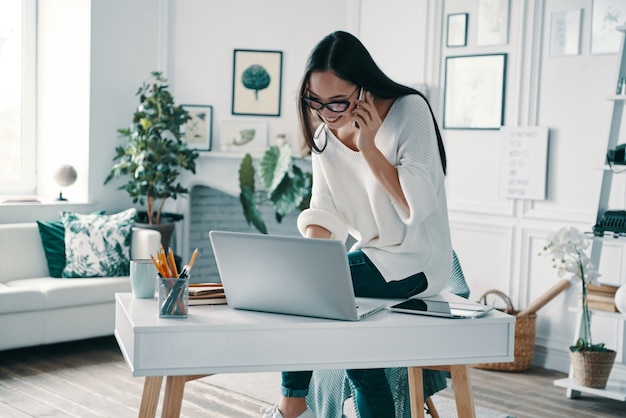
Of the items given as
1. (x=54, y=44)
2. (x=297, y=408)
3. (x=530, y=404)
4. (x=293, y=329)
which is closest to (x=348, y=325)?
(x=293, y=329)

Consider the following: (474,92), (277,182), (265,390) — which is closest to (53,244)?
(277,182)

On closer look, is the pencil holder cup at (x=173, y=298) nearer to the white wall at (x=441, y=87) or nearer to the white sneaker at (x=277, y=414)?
the white sneaker at (x=277, y=414)

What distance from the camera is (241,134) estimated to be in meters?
5.55

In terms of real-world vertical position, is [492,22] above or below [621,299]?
above

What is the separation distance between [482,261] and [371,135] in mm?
2879

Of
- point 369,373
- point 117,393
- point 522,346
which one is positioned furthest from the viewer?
point 522,346

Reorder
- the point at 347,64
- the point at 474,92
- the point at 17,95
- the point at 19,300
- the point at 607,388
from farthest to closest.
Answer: the point at 17,95, the point at 474,92, the point at 19,300, the point at 607,388, the point at 347,64

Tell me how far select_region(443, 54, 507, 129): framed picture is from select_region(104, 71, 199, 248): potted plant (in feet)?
5.37

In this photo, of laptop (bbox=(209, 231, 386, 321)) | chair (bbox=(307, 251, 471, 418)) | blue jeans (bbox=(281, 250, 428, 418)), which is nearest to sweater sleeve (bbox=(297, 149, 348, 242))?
blue jeans (bbox=(281, 250, 428, 418))

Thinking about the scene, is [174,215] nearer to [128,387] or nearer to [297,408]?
[128,387]

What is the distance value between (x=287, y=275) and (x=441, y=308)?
389 mm

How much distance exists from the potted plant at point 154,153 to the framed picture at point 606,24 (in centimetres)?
246

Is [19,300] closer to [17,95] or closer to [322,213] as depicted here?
[17,95]

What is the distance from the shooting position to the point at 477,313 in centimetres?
188
